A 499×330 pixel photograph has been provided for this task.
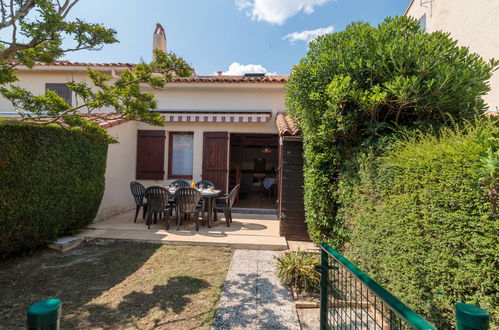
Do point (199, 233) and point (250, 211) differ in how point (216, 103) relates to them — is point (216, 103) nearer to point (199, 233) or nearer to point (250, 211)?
point (250, 211)

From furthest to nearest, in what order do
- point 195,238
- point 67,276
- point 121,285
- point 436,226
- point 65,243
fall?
point 195,238, point 65,243, point 67,276, point 121,285, point 436,226

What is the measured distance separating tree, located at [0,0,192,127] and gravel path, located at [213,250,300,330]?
523 cm

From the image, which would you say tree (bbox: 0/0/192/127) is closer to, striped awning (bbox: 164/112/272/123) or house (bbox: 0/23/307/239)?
striped awning (bbox: 164/112/272/123)

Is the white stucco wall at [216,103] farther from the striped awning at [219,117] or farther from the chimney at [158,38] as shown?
the chimney at [158,38]

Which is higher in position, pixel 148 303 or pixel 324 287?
pixel 324 287

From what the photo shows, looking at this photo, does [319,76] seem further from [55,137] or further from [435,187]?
[55,137]

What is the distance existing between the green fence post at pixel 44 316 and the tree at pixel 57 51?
5468mm

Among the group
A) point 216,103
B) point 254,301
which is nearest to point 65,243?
point 254,301

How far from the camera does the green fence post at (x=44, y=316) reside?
1.09 metres

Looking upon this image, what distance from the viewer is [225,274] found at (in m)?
5.29

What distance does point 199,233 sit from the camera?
7965 millimetres

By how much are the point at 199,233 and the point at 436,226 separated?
22.8 ft

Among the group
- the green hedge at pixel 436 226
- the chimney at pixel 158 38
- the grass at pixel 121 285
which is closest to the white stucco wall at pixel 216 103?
the chimney at pixel 158 38

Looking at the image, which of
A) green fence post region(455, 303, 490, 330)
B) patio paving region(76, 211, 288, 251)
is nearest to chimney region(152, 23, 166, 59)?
patio paving region(76, 211, 288, 251)
